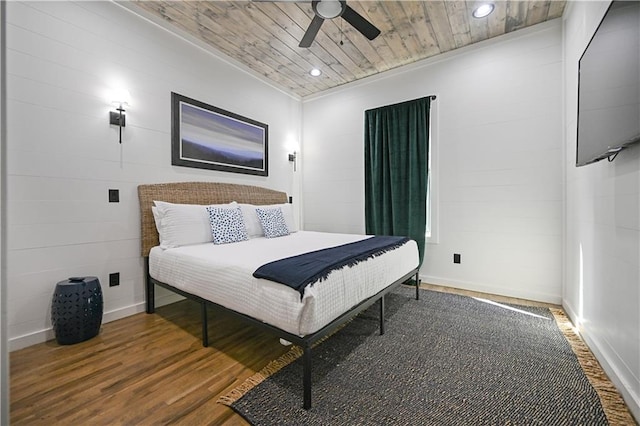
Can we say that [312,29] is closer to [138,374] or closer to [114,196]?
[114,196]

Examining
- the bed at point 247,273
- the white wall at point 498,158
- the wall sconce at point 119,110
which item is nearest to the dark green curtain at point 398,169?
the white wall at point 498,158

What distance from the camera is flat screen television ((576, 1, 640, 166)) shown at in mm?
1230

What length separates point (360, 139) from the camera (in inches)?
159

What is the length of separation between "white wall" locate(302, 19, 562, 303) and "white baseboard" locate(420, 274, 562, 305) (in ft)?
0.03

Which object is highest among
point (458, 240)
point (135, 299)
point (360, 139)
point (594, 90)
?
point (360, 139)

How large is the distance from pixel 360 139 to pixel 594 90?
102 inches

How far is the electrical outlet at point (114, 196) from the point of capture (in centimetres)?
242

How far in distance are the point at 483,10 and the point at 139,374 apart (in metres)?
4.05

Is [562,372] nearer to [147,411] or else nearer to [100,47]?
[147,411]

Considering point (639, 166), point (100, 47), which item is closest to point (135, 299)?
point (100, 47)

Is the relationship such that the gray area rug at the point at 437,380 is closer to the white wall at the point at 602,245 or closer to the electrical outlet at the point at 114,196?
the white wall at the point at 602,245

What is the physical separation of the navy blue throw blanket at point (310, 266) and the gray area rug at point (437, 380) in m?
0.60

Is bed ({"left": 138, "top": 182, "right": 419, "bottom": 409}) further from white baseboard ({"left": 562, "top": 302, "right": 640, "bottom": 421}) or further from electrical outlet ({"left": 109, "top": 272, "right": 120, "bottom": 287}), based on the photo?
white baseboard ({"left": 562, "top": 302, "right": 640, "bottom": 421})

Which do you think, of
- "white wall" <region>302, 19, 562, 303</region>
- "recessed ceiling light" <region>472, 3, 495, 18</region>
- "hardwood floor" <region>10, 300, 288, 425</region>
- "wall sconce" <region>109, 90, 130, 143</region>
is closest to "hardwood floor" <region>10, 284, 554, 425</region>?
"hardwood floor" <region>10, 300, 288, 425</region>
